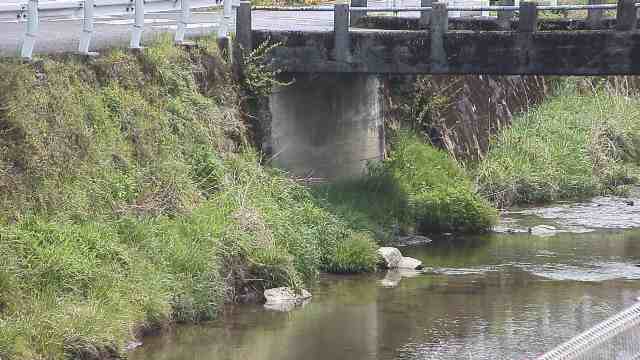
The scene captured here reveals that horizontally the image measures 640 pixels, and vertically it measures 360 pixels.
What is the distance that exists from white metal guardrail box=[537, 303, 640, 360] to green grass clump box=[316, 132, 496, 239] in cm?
1552

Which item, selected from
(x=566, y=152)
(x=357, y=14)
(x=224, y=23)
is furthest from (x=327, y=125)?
(x=566, y=152)

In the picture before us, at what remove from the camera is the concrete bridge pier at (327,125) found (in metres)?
26.5

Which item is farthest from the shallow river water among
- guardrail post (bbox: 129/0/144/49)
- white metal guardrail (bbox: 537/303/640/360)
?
white metal guardrail (bbox: 537/303/640/360)

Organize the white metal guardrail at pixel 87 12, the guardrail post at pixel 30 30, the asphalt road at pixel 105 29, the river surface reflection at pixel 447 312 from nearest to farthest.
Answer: the river surface reflection at pixel 447 312 → the guardrail post at pixel 30 30 → the white metal guardrail at pixel 87 12 → the asphalt road at pixel 105 29

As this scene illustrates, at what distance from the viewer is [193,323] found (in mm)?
19016

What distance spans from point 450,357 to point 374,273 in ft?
19.5

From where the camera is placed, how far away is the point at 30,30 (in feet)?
62.7

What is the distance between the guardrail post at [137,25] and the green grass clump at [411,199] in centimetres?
508

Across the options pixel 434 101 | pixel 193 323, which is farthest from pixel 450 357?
pixel 434 101

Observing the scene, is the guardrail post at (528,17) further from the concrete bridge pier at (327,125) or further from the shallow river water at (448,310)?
the shallow river water at (448,310)

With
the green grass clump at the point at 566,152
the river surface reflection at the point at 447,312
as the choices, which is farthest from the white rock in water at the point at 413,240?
the green grass clump at the point at 566,152

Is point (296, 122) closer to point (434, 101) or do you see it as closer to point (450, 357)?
point (434, 101)

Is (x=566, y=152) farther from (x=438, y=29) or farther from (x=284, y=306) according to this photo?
(x=284, y=306)

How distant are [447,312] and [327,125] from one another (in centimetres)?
812
